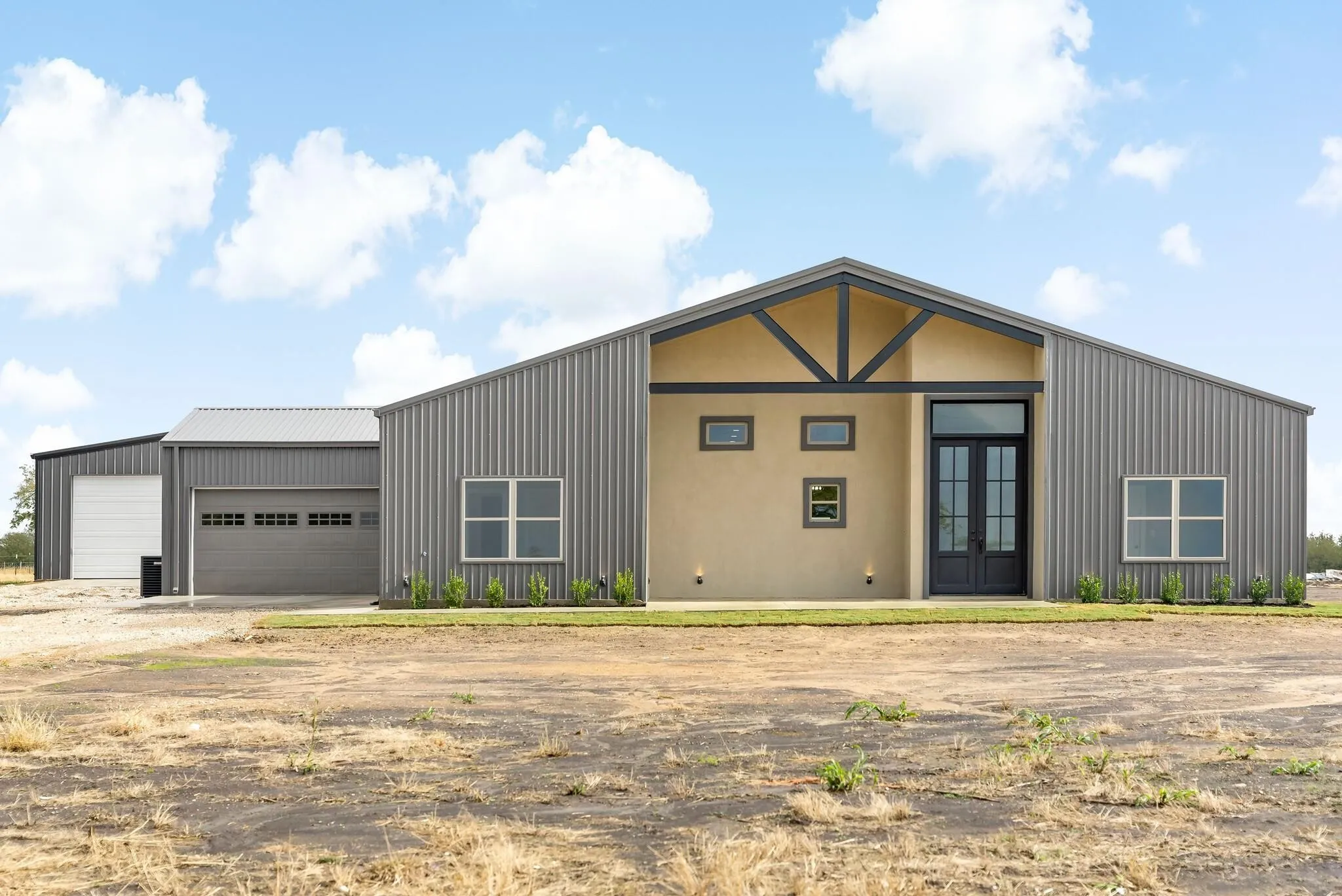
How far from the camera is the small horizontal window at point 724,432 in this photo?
747 inches

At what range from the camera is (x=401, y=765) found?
21.1 feet

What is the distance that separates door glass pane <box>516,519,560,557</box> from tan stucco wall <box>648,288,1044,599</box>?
7.26ft

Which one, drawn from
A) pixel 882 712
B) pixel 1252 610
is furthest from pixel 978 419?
pixel 882 712

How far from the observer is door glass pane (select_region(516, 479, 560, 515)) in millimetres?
17172

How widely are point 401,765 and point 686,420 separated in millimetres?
12958

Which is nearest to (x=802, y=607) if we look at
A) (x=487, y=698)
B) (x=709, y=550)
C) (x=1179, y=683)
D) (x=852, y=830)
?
(x=709, y=550)

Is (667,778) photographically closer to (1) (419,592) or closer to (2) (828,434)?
(1) (419,592)

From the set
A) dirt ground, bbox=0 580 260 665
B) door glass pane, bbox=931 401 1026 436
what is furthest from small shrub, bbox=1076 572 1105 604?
dirt ground, bbox=0 580 260 665

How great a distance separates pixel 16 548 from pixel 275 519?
20028 mm

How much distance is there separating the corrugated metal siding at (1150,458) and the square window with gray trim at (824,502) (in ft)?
11.4

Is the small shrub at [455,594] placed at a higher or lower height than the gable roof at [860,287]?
lower

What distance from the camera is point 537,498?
17172mm

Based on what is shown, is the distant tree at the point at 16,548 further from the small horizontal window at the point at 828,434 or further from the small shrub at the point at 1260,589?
the small shrub at the point at 1260,589

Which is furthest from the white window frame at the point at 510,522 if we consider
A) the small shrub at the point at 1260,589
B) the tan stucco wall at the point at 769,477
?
the small shrub at the point at 1260,589
